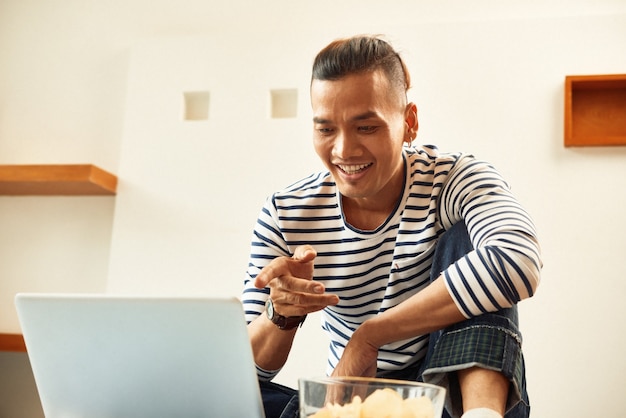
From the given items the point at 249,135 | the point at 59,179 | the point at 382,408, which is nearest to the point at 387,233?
the point at 382,408

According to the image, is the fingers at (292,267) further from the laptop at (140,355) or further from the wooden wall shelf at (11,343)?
the wooden wall shelf at (11,343)

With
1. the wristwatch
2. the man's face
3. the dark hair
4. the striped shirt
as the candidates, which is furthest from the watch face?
the dark hair

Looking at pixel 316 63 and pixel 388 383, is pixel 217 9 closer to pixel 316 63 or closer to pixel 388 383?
pixel 316 63

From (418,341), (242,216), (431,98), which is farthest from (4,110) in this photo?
A: (418,341)

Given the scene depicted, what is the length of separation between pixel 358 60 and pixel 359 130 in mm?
124

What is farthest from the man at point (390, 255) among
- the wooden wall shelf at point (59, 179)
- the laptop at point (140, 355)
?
the wooden wall shelf at point (59, 179)

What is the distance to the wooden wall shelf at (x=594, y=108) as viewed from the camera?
7.78ft

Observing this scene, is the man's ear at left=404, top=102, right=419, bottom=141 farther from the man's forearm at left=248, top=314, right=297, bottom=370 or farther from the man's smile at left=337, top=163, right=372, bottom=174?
the man's forearm at left=248, top=314, right=297, bottom=370

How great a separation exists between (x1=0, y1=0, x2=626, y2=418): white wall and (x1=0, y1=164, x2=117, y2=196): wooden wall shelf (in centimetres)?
7

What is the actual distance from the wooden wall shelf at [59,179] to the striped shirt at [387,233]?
129 centimetres

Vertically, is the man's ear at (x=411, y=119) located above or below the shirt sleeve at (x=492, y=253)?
above

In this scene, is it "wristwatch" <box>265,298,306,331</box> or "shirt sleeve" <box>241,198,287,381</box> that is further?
"shirt sleeve" <box>241,198,287,381</box>

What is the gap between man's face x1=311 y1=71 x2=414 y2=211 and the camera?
1.26 metres

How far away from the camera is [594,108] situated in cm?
246
